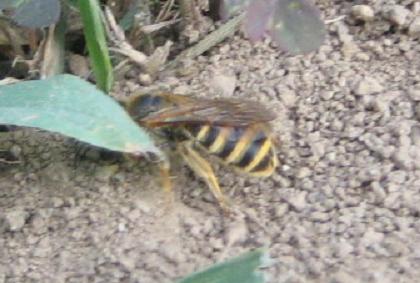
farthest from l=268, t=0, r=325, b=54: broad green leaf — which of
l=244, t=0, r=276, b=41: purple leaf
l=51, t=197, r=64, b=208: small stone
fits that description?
l=51, t=197, r=64, b=208: small stone

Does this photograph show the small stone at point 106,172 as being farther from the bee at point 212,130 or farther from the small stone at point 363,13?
the small stone at point 363,13

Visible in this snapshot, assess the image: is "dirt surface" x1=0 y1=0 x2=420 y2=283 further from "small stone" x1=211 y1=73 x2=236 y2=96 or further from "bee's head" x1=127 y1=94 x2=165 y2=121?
A: "bee's head" x1=127 y1=94 x2=165 y2=121

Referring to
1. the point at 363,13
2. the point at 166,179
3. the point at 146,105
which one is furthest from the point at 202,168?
the point at 363,13

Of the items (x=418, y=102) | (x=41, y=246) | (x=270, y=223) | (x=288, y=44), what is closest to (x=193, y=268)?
(x=270, y=223)

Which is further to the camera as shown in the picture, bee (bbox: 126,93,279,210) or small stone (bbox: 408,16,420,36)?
small stone (bbox: 408,16,420,36)

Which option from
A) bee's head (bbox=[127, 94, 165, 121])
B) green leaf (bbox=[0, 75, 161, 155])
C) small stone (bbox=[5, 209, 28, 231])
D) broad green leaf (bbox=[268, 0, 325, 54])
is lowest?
small stone (bbox=[5, 209, 28, 231])

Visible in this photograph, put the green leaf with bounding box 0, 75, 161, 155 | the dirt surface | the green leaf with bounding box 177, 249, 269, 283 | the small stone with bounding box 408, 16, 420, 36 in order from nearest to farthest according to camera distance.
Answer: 1. the green leaf with bounding box 177, 249, 269, 283
2. the green leaf with bounding box 0, 75, 161, 155
3. the dirt surface
4. the small stone with bounding box 408, 16, 420, 36

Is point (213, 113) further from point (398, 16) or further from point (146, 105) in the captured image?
point (398, 16)

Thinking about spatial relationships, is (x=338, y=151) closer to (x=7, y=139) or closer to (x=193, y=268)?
(x=193, y=268)
